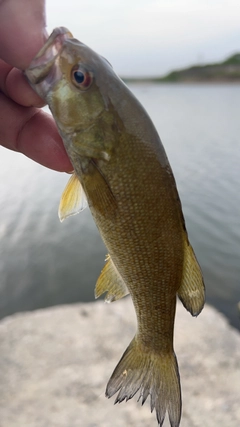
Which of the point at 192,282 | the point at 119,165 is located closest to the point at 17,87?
the point at 119,165

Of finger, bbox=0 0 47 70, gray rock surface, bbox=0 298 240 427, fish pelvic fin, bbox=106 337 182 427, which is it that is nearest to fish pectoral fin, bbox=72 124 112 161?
finger, bbox=0 0 47 70

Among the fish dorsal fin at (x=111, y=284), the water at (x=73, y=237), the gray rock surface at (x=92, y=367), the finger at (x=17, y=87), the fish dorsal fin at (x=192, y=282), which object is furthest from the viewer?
the water at (x=73, y=237)

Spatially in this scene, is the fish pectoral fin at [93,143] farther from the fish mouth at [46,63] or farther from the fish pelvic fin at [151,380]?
the fish pelvic fin at [151,380]

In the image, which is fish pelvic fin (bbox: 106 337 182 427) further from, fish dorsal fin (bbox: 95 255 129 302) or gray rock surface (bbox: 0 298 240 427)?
gray rock surface (bbox: 0 298 240 427)

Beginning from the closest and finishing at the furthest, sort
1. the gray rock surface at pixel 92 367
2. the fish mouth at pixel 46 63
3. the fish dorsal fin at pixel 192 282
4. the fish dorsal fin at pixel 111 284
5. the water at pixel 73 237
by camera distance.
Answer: the fish mouth at pixel 46 63
the fish dorsal fin at pixel 192 282
the fish dorsal fin at pixel 111 284
the gray rock surface at pixel 92 367
the water at pixel 73 237

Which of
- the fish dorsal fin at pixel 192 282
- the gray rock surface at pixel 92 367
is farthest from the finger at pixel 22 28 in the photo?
the gray rock surface at pixel 92 367

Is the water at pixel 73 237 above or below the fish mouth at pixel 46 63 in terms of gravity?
below
